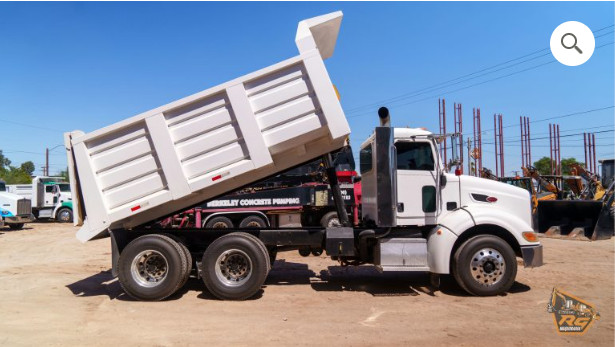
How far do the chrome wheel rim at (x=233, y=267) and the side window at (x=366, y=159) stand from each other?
267 centimetres

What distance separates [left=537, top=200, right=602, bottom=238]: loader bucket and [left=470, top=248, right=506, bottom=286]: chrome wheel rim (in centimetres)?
1027

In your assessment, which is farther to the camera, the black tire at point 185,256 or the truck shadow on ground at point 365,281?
the truck shadow on ground at point 365,281

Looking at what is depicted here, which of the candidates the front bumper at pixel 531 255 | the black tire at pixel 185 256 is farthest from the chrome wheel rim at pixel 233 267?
the front bumper at pixel 531 255

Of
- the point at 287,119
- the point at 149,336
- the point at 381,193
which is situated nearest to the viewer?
the point at 149,336

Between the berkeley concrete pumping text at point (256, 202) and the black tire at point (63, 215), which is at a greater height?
the berkeley concrete pumping text at point (256, 202)

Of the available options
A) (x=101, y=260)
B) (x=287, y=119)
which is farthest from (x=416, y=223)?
(x=101, y=260)

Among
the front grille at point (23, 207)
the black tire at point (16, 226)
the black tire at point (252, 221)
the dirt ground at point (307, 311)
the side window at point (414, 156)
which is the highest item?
the side window at point (414, 156)

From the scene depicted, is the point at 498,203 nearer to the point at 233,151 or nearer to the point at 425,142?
the point at 425,142

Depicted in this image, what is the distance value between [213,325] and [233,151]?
246 cm

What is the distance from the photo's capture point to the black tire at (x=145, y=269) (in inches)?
255

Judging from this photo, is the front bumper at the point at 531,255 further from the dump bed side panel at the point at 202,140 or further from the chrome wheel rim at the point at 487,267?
the dump bed side panel at the point at 202,140

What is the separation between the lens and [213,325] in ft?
17.5

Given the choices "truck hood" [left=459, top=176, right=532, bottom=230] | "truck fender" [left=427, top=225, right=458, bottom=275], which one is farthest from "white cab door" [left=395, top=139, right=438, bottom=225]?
"truck hood" [left=459, top=176, right=532, bottom=230]

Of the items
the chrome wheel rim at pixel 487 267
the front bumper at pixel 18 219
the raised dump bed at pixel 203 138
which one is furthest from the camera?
the front bumper at pixel 18 219
